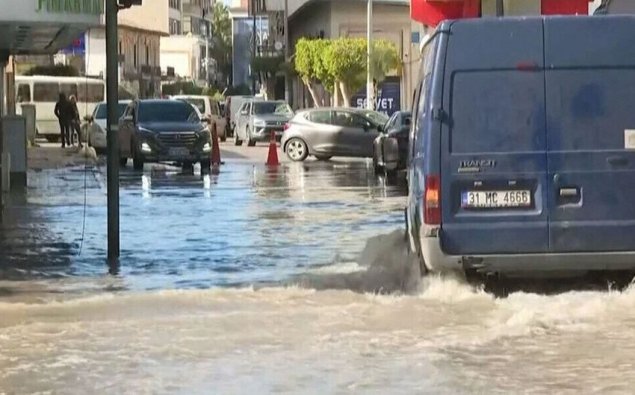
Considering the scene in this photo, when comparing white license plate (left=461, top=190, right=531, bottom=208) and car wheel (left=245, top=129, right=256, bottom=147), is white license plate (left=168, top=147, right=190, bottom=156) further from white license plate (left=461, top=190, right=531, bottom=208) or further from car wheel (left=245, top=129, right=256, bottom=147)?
white license plate (left=461, top=190, right=531, bottom=208)

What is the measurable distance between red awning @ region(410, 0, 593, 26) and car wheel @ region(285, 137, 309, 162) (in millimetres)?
8044

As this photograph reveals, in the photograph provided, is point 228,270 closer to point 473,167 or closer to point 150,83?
point 473,167

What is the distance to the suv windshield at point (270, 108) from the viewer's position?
168 ft

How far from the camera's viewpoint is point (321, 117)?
39875 mm

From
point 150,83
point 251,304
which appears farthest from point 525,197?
point 150,83

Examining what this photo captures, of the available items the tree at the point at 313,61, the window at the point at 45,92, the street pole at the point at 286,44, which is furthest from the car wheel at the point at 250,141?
the street pole at the point at 286,44

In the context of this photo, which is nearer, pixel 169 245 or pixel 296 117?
pixel 169 245

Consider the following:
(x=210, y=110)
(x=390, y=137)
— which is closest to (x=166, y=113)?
(x=390, y=137)

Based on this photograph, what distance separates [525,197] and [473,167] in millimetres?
496

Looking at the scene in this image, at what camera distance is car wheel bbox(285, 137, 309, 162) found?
131ft

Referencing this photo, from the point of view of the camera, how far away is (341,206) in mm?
22359

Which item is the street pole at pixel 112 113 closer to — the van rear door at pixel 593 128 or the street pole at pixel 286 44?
the van rear door at pixel 593 128

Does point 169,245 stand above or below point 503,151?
below

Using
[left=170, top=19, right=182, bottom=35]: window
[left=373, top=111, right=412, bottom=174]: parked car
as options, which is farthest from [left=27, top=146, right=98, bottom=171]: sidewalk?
[left=170, top=19, right=182, bottom=35]: window
